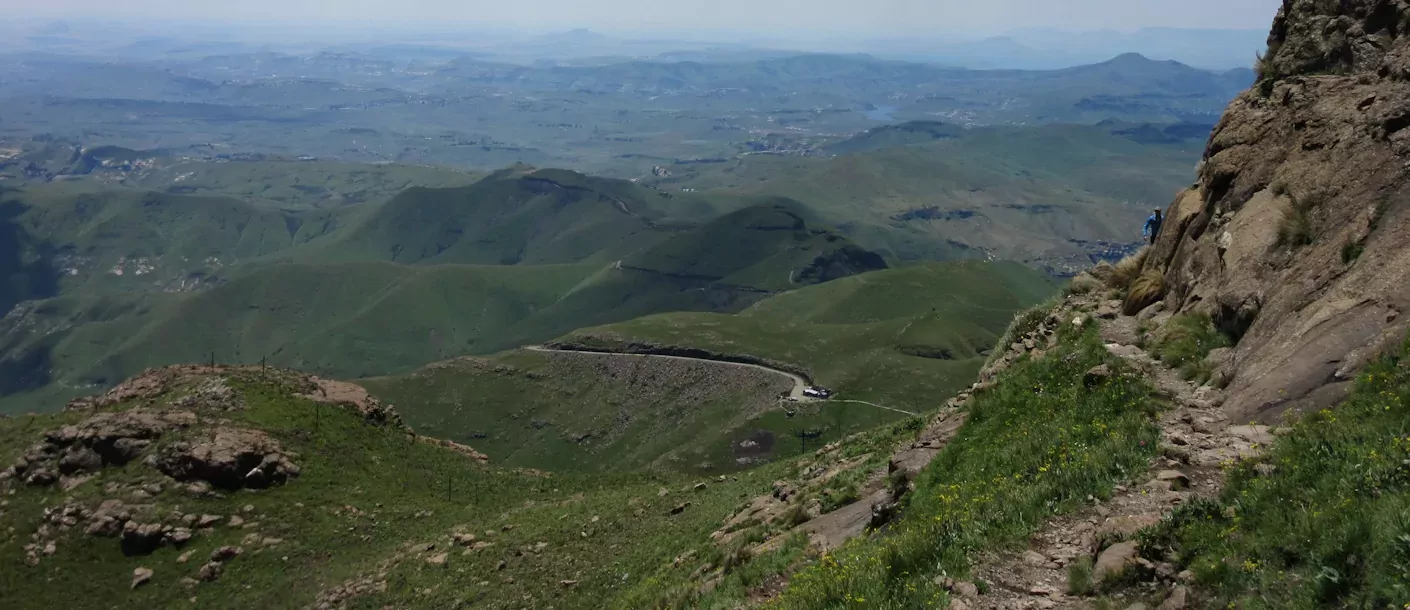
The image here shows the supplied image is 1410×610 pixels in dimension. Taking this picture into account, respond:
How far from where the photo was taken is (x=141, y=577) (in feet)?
120

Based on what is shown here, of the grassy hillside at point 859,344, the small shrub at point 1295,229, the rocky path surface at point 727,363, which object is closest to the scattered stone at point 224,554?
the small shrub at point 1295,229

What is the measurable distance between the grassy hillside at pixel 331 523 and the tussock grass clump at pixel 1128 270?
14547mm

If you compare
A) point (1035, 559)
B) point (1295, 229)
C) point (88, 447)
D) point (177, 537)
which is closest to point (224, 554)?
point (177, 537)

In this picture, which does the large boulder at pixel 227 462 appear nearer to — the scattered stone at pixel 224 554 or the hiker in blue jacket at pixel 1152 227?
the scattered stone at pixel 224 554

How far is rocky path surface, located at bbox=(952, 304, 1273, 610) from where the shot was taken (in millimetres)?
9773

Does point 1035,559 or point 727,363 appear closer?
point 1035,559

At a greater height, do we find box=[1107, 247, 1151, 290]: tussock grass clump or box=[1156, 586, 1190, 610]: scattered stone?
box=[1107, 247, 1151, 290]: tussock grass clump

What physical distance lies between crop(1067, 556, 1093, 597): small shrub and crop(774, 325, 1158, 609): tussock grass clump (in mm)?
1210

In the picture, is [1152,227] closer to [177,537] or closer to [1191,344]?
[1191,344]

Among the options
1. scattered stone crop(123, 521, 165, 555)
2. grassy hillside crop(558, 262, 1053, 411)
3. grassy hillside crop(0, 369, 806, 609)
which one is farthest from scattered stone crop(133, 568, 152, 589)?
grassy hillside crop(558, 262, 1053, 411)

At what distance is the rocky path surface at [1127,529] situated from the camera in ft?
32.1

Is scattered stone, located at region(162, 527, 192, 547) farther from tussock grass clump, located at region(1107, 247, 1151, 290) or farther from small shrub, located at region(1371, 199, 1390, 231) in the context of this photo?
small shrub, located at region(1371, 199, 1390, 231)

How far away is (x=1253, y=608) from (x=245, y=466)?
4627cm

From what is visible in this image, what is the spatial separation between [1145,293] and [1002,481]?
953 centimetres
